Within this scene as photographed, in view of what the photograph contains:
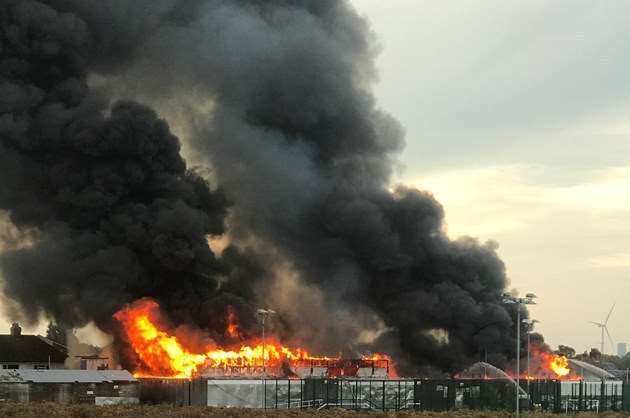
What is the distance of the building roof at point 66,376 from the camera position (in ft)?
316

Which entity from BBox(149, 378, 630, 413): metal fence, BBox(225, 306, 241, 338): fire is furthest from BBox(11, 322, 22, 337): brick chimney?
BBox(149, 378, 630, 413): metal fence

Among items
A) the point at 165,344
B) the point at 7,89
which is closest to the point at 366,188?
the point at 165,344

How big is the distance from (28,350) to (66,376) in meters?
22.9

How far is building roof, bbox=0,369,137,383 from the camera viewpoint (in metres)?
96.3

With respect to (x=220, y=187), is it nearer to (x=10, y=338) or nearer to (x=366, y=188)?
(x=366, y=188)

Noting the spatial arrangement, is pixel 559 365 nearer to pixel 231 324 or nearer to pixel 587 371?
pixel 587 371

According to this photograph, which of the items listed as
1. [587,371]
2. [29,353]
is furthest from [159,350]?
[587,371]

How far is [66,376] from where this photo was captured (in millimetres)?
98500

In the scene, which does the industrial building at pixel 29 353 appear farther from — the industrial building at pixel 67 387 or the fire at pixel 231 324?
the fire at pixel 231 324

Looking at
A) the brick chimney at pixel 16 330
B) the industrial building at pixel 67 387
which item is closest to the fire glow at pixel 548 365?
the industrial building at pixel 67 387

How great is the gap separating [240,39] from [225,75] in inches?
159

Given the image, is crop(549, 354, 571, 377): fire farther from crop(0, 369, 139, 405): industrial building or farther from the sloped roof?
crop(0, 369, 139, 405): industrial building

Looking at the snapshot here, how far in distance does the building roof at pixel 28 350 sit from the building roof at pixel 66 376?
56.8 ft

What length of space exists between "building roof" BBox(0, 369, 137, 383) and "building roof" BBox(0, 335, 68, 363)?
56.8 ft
